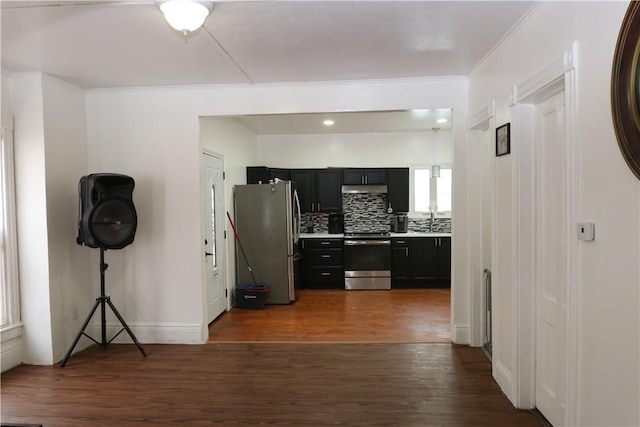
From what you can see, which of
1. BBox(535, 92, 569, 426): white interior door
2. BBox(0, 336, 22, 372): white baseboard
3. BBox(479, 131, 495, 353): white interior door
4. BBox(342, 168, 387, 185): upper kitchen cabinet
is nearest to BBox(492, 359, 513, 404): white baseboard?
BBox(535, 92, 569, 426): white interior door

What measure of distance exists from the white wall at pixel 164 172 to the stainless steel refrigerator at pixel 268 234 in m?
1.78

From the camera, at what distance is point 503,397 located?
9.84 ft

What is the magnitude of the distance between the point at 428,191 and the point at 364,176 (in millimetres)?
1203

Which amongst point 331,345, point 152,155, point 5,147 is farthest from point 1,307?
point 331,345

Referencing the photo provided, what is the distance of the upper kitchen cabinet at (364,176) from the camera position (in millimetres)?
7109

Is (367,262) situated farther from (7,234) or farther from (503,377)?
(7,234)

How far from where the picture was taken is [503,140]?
303 centimetres

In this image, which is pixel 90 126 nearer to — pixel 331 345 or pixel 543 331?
pixel 331 345

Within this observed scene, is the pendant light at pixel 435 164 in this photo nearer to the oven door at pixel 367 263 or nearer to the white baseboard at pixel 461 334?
the oven door at pixel 367 263

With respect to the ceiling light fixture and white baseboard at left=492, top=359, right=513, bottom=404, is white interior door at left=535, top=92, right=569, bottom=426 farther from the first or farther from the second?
the ceiling light fixture

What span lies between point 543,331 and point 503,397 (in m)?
0.67

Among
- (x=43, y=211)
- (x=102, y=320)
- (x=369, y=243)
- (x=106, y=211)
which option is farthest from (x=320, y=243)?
(x=43, y=211)

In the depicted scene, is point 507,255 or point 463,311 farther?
point 463,311

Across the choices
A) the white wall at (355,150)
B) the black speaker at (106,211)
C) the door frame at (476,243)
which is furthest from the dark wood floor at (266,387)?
the white wall at (355,150)
